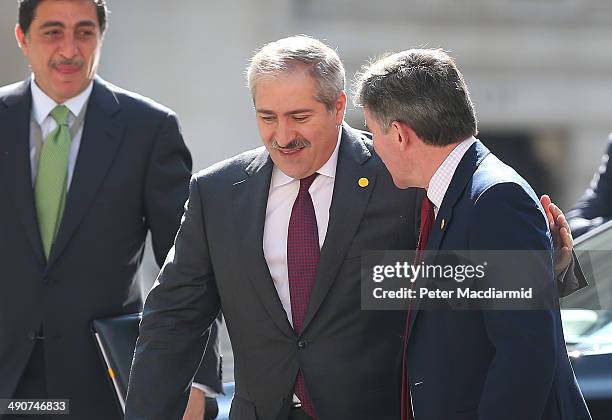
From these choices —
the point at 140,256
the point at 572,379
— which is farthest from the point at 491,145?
the point at 572,379

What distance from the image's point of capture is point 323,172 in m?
3.51

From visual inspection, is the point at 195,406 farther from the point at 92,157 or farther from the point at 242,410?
the point at 92,157

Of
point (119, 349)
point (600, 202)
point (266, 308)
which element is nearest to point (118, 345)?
point (119, 349)

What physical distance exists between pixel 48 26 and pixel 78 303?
993 millimetres

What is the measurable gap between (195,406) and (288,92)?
115 cm

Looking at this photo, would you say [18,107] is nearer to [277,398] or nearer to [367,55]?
[277,398]

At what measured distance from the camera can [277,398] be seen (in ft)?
11.2

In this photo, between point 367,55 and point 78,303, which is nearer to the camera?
point 78,303

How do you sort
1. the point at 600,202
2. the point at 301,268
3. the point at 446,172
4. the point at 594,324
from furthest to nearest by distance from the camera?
the point at 600,202 → the point at 594,324 → the point at 301,268 → the point at 446,172

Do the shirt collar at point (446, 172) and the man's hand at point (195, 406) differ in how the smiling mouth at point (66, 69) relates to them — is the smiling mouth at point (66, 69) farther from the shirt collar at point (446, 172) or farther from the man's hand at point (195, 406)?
the shirt collar at point (446, 172)

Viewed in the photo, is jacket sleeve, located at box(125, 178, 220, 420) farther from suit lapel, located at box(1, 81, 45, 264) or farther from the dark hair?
the dark hair

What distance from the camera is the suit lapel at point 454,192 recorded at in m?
2.99

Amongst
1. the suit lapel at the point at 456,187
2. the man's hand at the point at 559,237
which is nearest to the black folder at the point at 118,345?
the suit lapel at the point at 456,187

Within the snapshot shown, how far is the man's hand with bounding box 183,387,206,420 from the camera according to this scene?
3.86 meters
